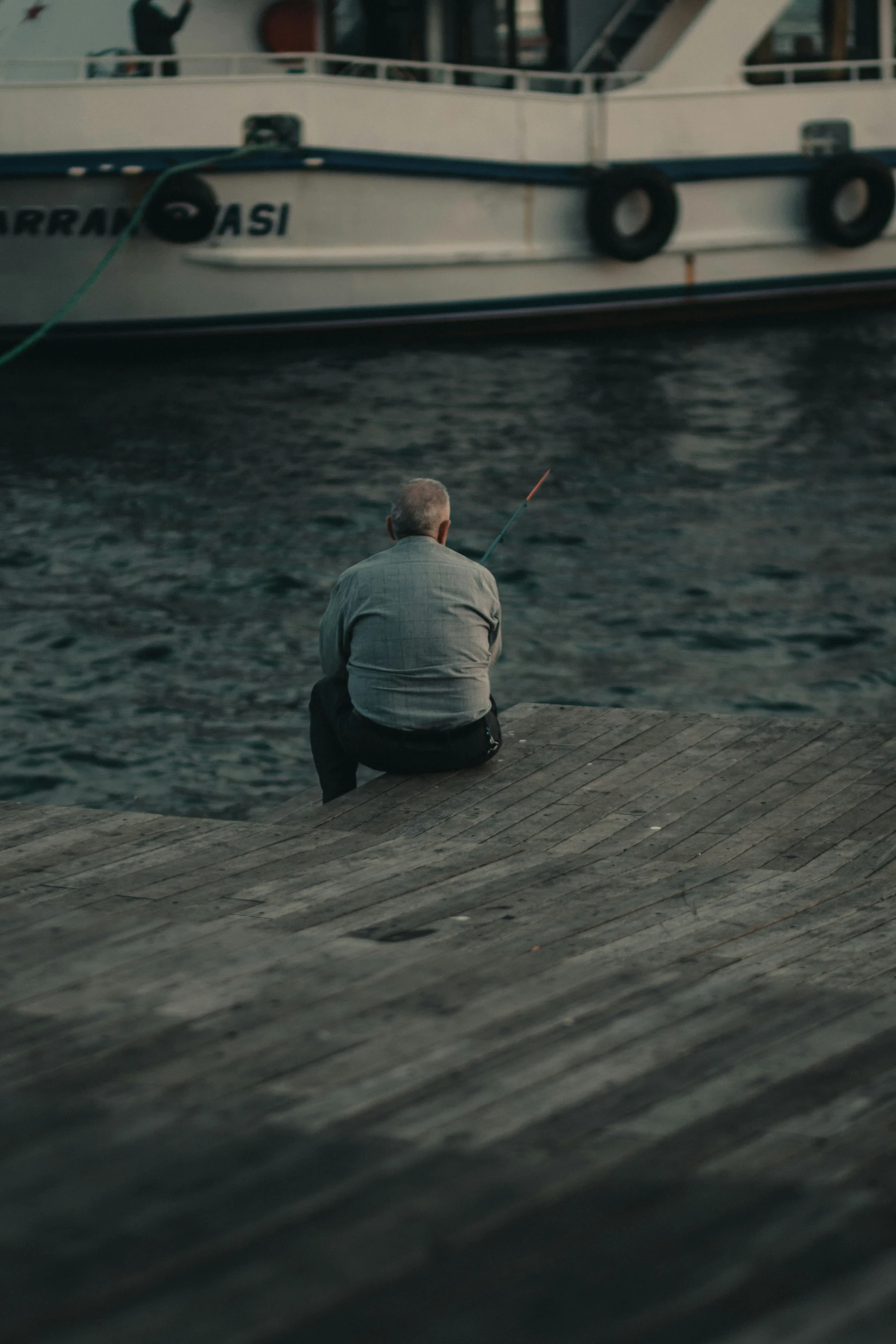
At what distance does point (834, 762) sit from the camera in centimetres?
609

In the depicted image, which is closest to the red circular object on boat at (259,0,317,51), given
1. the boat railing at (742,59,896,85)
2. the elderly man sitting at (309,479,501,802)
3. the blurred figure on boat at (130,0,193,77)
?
the blurred figure on boat at (130,0,193,77)

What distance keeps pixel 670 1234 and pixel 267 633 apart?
787cm

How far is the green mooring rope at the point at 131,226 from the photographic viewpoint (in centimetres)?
1688

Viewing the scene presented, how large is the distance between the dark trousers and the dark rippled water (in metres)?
1.85

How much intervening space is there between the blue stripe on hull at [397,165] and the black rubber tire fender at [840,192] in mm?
190

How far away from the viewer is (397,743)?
605cm

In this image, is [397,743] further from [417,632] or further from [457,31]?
[457,31]

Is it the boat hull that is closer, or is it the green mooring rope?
the green mooring rope

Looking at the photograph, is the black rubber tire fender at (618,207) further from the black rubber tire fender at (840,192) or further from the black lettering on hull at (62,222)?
the black lettering on hull at (62,222)

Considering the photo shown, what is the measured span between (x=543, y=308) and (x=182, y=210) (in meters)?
3.94

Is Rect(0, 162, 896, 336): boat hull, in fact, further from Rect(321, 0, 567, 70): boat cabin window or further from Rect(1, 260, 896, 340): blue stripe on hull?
Rect(321, 0, 567, 70): boat cabin window

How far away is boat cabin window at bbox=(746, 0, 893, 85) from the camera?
63.6ft

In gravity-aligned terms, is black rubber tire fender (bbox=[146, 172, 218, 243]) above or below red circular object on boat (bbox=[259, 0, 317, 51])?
below

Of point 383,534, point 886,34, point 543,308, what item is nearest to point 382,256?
point 543,308
